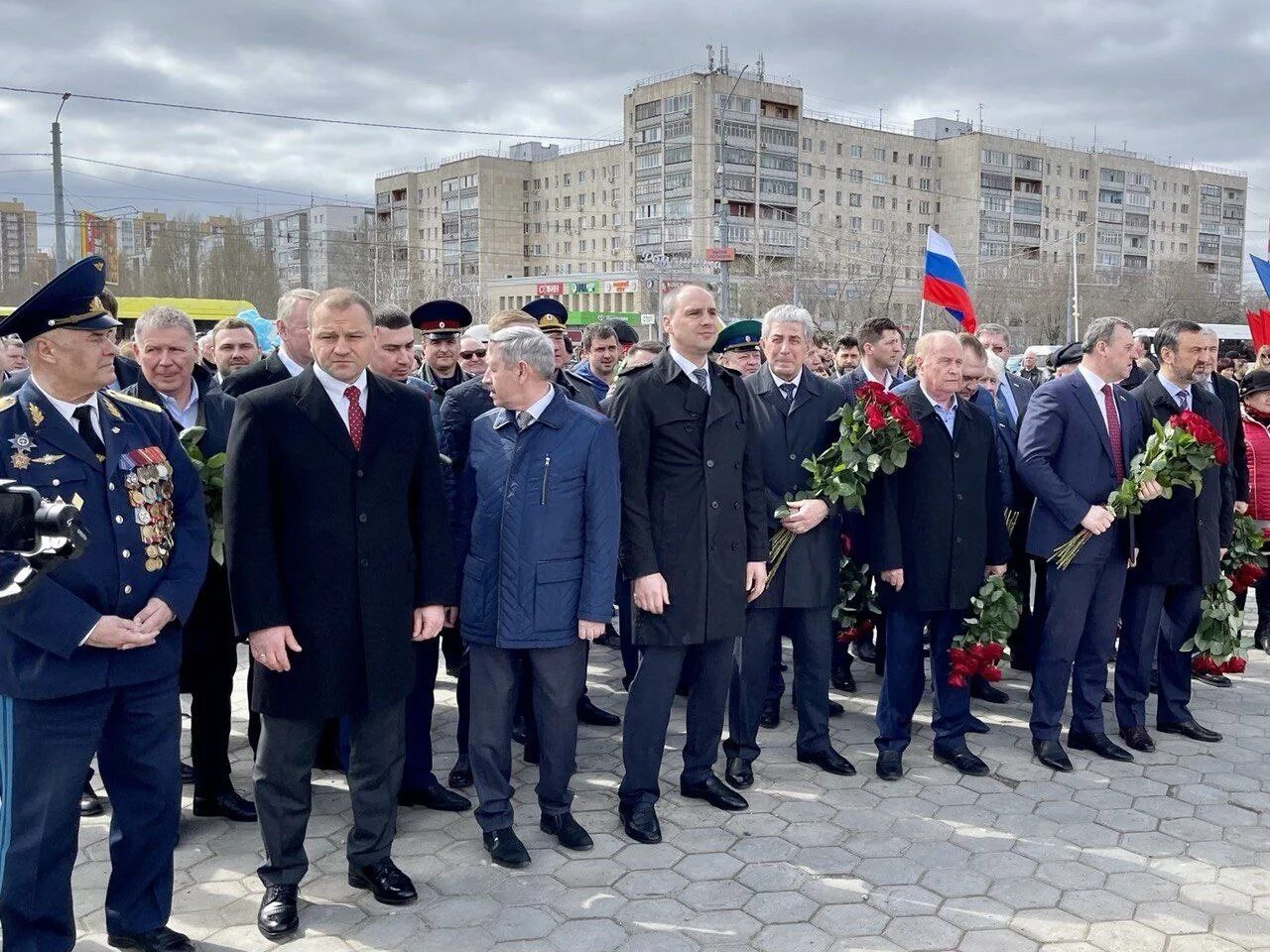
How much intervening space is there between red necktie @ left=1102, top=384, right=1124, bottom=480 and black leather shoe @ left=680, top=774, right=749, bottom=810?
252 cm

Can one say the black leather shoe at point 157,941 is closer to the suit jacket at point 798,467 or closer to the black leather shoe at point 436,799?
the black leather shoe at point 436,799

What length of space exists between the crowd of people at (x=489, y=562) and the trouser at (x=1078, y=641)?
2 centimetres

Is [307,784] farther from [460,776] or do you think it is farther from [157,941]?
[460,776]

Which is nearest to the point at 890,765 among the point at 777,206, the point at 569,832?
the point at 569,832

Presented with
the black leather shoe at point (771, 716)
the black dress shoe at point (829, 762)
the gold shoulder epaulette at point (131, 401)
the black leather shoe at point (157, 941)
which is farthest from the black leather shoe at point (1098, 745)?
the gold shoulder epaulette at point (131, 401)

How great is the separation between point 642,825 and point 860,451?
1933mm

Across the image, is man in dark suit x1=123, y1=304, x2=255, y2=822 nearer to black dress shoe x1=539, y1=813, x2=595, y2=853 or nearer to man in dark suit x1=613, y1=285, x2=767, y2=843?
black dress shoe x1=539, y1=813, x2=595, y2=853

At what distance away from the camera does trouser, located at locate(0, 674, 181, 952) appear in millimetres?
3207

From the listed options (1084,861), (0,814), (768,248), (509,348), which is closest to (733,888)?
(1084,861)

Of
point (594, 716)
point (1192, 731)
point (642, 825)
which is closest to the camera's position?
point (642, 825)

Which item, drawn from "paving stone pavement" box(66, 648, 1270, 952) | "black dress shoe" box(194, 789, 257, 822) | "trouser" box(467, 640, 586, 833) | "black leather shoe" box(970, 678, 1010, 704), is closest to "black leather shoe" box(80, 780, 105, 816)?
"paving stone pavement" box(66, 648, 1270, 952)

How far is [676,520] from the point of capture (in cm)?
446

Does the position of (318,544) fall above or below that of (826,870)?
above

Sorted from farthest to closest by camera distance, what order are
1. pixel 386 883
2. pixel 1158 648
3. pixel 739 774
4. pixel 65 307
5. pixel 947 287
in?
pixel 947 287
pixel 1158 648
pixel 739 774
pixel 386 883
pixel 65 307
